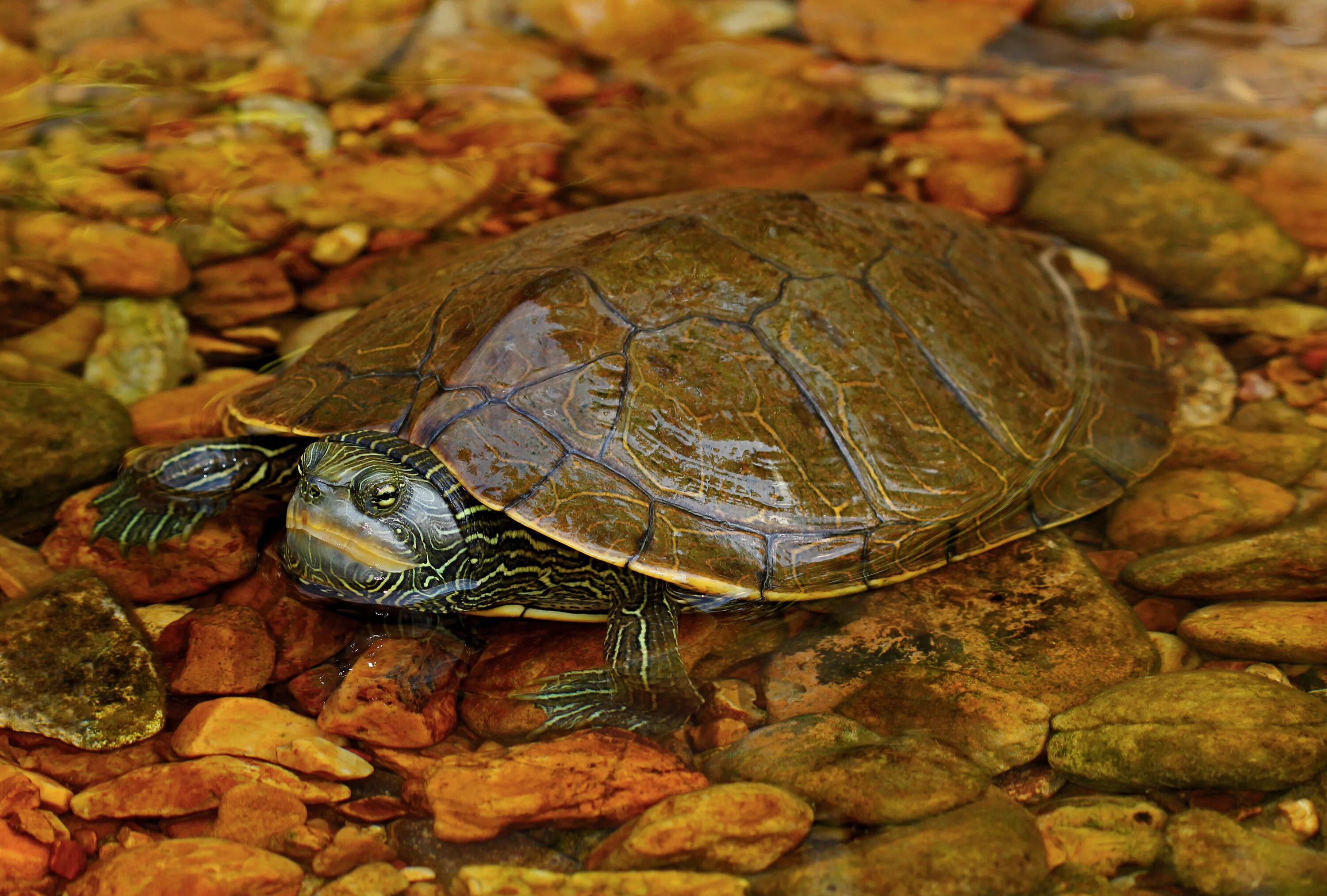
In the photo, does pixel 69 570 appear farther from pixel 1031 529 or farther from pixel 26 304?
pixel 1031 529

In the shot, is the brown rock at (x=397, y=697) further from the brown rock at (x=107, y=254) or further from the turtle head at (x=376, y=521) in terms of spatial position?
the brown rock at (x=107, y=254)

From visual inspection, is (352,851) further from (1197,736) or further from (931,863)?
(1197,736)

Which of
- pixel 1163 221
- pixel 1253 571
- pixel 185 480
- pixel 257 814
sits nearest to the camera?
pixel 257 814

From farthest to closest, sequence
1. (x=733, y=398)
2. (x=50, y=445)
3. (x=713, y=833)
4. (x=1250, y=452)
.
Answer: (x=1250, y=452) < (x=50, y=445) < (x=733, y=398) < (x=713, y=833)

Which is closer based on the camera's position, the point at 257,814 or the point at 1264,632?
the point at 257,814

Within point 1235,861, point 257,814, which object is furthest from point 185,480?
point 1235,861

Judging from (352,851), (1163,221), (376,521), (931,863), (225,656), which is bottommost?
(352,851)
